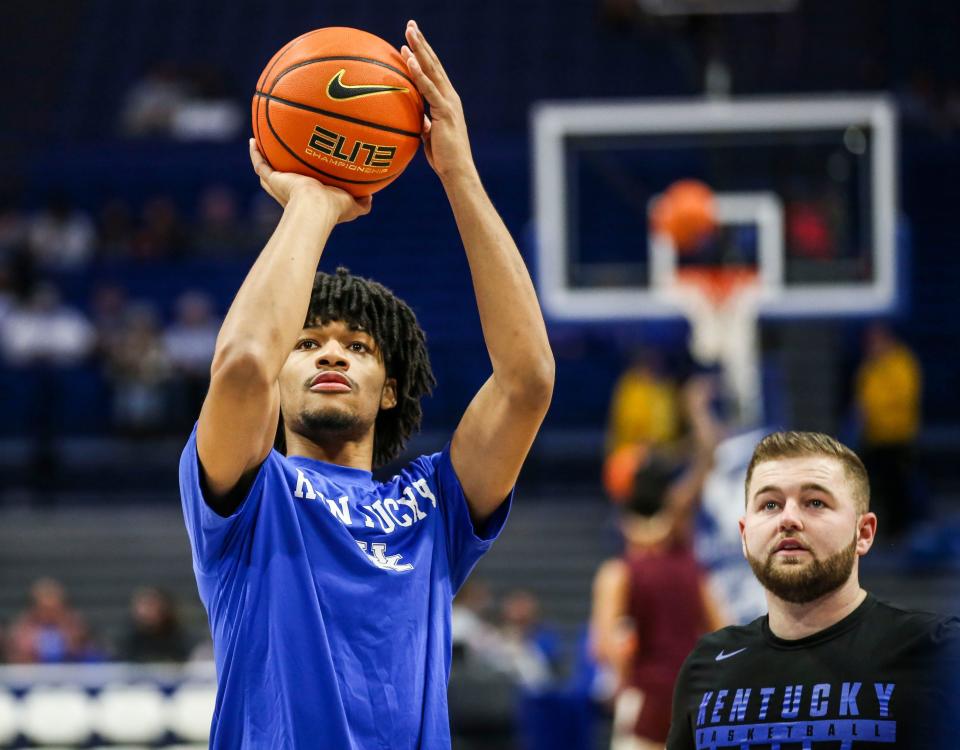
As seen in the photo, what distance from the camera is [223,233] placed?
52.4ft

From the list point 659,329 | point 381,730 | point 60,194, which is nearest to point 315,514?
point 381,730

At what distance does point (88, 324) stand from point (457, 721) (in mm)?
7645

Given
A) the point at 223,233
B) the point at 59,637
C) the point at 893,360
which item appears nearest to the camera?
the point at 59,637

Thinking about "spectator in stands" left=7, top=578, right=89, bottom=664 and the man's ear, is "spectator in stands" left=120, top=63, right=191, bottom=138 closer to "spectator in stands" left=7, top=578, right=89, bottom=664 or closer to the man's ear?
"spectator in stands" left=7, top=578, right=89, bottom=664

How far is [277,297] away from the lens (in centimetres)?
280

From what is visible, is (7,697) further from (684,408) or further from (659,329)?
(659,329)

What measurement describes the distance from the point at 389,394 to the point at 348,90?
692mm

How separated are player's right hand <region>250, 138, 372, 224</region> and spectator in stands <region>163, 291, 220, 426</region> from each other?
10968mm

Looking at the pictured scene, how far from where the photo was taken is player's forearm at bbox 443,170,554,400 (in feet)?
10.1

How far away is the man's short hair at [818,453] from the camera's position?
292 cm

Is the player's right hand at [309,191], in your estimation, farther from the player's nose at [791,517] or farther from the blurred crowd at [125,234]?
the blurred crowd at [125,234]

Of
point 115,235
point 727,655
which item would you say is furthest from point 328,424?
point 115,235

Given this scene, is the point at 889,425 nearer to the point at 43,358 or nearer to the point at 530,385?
the point at 43,358

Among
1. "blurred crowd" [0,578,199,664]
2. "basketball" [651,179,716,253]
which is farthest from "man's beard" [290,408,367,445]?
"basketball" [651,179,716,253]
